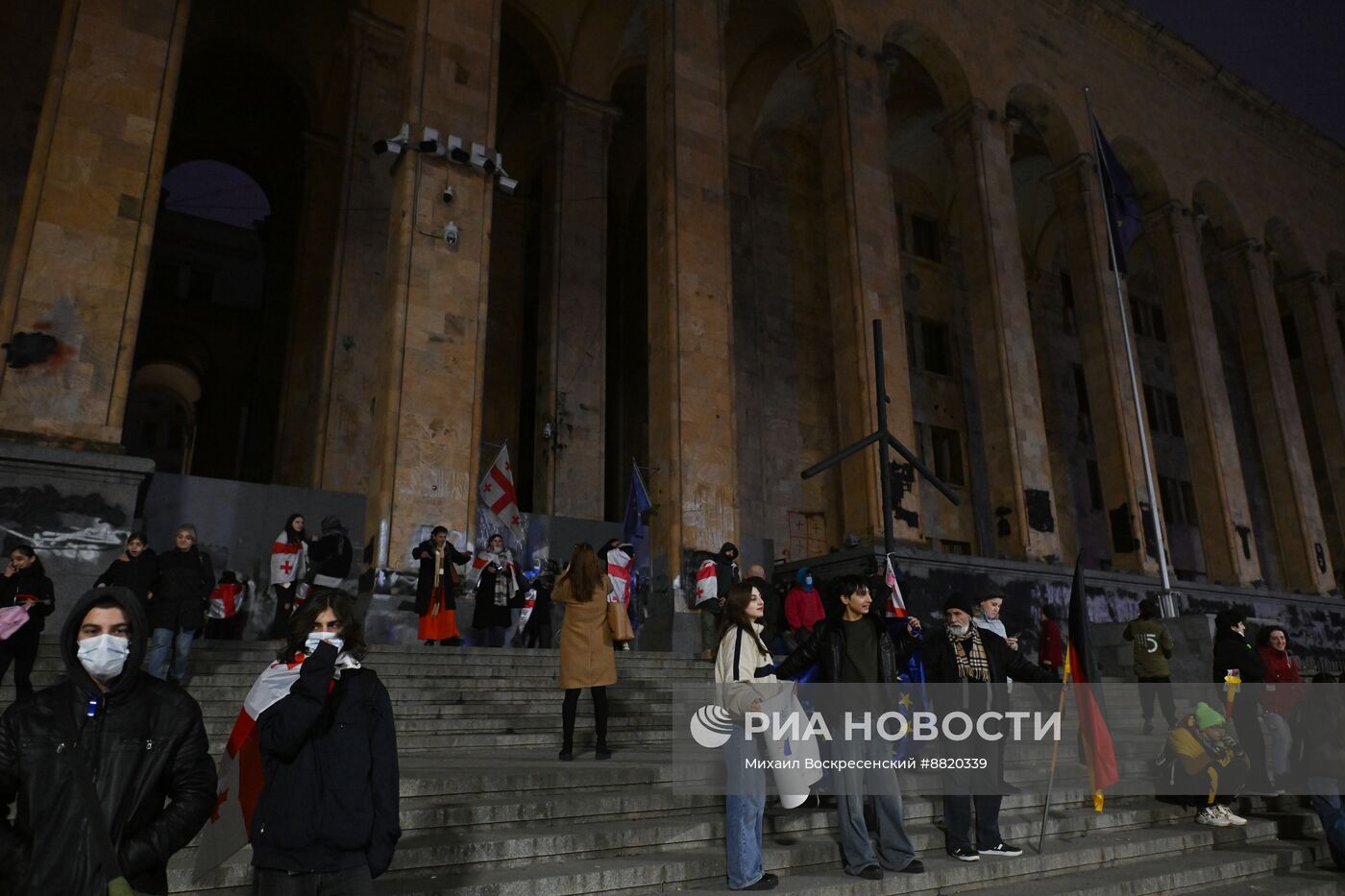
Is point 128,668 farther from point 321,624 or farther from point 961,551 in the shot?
point 961,551

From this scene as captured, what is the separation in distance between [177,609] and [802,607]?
634cm

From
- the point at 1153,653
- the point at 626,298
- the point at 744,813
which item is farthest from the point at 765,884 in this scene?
the point at 626,298

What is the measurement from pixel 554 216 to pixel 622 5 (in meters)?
5.16

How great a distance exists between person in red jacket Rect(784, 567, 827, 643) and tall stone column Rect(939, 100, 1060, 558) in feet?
23.9

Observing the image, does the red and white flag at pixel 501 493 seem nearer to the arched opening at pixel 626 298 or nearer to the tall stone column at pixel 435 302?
the tall stone column at pixel 435 302

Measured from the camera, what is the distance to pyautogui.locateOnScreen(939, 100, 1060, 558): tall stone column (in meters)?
16.4

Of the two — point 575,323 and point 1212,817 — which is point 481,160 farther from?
point 1212,817

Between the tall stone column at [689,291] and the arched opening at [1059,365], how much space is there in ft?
38.9

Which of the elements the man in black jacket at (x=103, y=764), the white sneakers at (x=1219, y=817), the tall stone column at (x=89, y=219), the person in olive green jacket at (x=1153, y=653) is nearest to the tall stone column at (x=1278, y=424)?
the person in olive green jacket at (x=1153, y=653)

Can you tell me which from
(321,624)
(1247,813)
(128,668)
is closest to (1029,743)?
(1247,813)

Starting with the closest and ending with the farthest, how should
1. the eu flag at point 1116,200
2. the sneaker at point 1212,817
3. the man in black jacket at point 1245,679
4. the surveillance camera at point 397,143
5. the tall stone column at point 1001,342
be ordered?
the sneaker at point 1212,817, the man in black jacket at point 1245,679, the surveillance camera at point 397,143, the tall stone column at point 1001,342, the eu flag at point 1116,200

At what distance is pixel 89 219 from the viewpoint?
31.5ft

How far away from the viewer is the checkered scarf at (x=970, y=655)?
544 centimetres

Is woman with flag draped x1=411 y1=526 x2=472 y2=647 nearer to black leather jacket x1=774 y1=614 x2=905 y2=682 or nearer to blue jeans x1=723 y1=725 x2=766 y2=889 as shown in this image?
black leather jacket x1=774 y1=614 x2=905 y2=682
